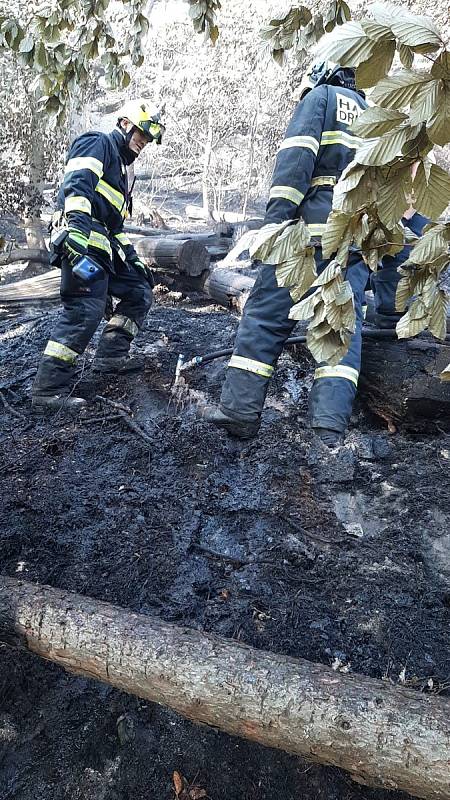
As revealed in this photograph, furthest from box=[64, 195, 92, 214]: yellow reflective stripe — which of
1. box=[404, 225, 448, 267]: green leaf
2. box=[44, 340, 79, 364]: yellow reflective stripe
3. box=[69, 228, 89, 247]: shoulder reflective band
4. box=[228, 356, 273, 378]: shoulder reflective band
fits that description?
box=[404, 225, 448, 267]: green leaf

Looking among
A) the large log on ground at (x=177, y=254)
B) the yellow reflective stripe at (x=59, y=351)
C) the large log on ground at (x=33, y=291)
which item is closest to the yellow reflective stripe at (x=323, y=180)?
the yellow reflective stripe at (x=59, y=351)

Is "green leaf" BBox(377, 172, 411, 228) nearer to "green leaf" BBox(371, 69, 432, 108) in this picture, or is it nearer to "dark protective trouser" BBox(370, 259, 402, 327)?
"green leaf" BBox(371, 69, 432, 108)

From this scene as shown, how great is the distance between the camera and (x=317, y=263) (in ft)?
10.9

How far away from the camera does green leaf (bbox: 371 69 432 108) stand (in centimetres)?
95

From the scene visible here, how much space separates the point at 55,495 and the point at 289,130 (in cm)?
257

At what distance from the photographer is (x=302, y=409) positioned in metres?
3.77

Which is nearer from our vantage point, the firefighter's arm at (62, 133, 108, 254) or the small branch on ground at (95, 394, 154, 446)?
the small branch on ground at (95, 394, 154, 446)

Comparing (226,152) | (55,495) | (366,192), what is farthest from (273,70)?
(366,192)

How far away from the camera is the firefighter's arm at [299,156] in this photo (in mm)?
3145

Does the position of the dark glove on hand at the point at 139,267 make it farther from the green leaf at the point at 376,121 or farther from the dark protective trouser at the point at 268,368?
the green leaf at the point at 376,121

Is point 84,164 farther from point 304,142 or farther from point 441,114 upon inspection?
point 441,114

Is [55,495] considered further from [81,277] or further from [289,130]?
[289,130]

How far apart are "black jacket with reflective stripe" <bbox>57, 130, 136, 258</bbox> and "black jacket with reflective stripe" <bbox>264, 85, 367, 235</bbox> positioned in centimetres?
139

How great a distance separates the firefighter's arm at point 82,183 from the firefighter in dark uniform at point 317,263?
1.35 m
